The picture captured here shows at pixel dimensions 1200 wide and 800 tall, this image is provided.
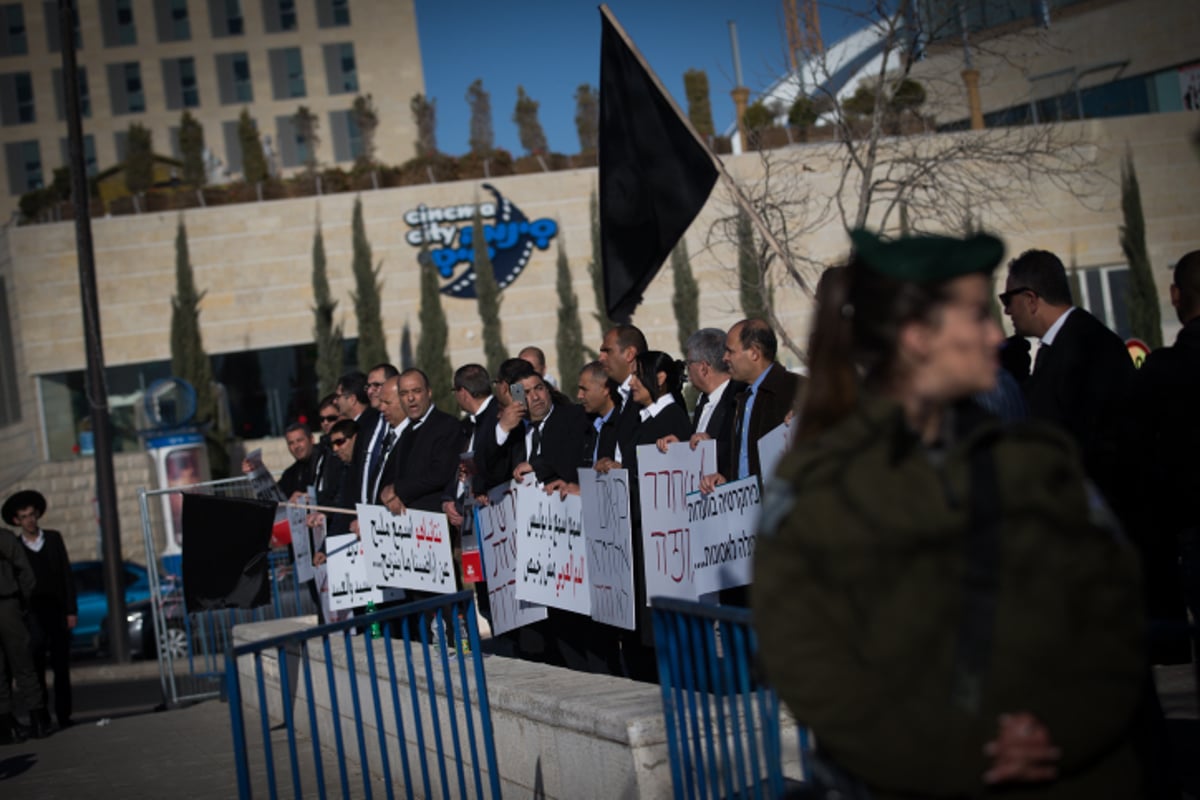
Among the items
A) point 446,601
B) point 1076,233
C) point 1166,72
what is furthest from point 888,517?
point 1166,72

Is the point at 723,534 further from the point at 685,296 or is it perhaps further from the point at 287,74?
the point at 287,74

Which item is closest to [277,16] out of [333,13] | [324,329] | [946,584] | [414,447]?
[333,13]

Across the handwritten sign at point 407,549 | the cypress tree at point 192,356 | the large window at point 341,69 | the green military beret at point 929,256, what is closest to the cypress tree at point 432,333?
the cypress tree at point 192,356

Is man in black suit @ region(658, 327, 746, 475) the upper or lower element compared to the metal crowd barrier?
upper

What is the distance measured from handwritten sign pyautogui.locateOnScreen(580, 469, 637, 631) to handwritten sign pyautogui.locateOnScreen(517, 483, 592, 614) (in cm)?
12

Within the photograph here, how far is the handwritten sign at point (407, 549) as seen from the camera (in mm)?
9375

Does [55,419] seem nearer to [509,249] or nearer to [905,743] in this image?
[509,249]

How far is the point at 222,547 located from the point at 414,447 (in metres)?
1.89

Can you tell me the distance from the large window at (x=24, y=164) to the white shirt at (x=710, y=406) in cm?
6619

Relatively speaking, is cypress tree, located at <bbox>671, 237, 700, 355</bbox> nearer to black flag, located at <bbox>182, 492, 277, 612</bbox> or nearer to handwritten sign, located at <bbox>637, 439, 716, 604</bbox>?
black flag, located at <bbox>182, 492, 277, 612</bbox>

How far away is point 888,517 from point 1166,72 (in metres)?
49.3

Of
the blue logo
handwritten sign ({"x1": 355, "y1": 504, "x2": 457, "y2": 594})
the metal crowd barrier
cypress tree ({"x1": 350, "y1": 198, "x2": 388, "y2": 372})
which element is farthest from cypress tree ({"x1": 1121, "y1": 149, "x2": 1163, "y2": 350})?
handwritten sign ({"x1": 355, "y1": 504, "x2": 457, "y2": 594})

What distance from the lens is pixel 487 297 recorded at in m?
43.2

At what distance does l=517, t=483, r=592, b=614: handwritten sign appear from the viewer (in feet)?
27.0
